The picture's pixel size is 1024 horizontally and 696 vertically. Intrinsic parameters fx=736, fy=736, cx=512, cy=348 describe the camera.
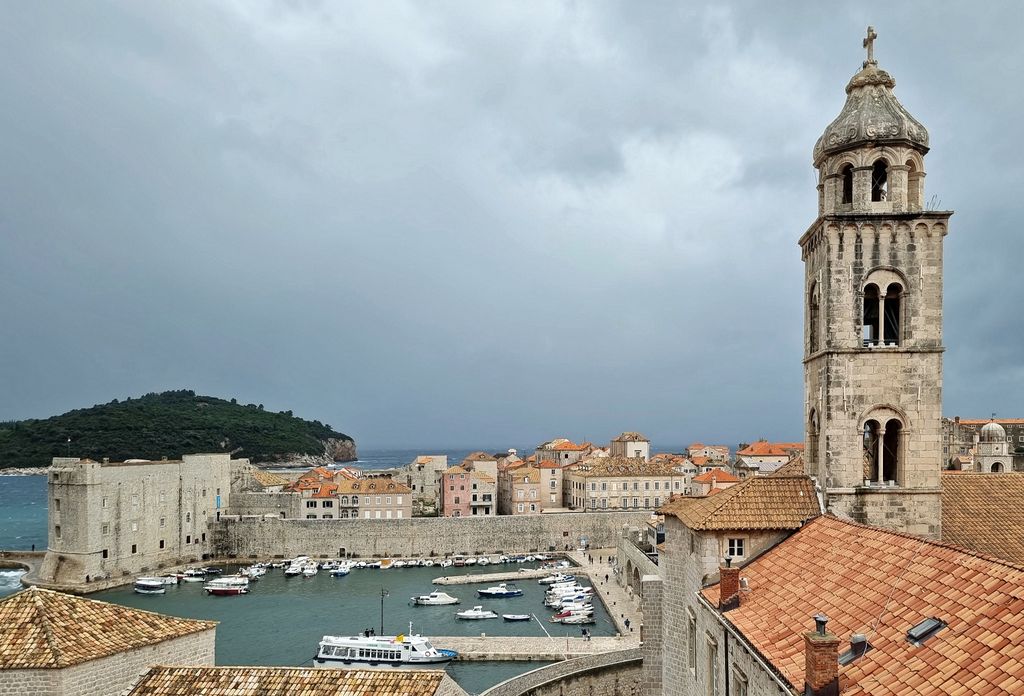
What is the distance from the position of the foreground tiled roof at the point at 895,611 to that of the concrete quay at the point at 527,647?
22.7m

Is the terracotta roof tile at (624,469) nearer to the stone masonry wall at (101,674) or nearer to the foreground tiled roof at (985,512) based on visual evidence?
the foreground tiled roof at (985,512)

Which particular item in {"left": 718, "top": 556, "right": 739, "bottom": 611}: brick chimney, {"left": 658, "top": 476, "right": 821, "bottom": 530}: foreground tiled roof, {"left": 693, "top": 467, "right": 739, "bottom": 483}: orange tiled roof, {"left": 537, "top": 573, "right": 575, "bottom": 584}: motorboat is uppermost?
{"left": 658, "top": 476, "right": 821, "bottom": 530}: foreground tiled roof

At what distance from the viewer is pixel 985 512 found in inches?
656

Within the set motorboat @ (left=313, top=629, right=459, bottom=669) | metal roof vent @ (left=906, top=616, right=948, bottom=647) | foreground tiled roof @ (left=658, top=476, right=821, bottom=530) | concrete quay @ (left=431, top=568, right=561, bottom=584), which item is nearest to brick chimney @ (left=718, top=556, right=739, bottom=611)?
foreground tiled roof @ (left=658, top=476, right=821, bottom=530)

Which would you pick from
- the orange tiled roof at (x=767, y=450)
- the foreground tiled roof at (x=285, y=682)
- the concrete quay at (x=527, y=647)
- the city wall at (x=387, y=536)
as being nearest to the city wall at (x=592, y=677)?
the concrete quay at (x=527, y=647)

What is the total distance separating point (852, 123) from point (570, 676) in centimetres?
1760

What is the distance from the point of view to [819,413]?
16.6m

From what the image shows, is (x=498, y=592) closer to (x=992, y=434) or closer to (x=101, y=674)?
(x=101, y=674)

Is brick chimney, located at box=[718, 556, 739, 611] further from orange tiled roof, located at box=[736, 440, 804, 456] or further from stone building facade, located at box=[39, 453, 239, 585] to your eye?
orange tiled roof, located at box=[736, 440, 804, 456]

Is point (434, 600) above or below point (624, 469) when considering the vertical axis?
below

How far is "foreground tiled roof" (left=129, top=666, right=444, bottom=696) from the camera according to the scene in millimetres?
12266

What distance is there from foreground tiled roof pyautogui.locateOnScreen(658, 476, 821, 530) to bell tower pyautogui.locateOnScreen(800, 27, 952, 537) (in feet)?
2.12

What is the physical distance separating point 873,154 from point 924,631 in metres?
11.7

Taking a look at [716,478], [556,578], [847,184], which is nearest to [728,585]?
[847,184]
